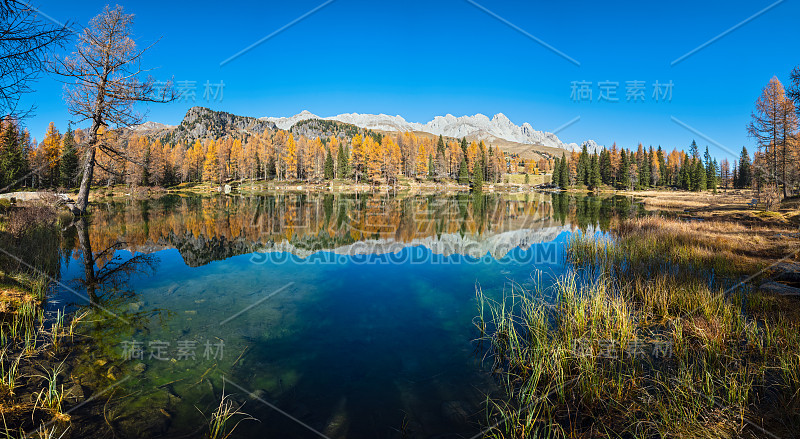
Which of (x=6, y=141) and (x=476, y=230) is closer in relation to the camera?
(x=476, y=230)

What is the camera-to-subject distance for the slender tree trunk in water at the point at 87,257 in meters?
8.20

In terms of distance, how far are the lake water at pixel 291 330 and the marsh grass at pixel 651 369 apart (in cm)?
65

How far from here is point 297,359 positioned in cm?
565

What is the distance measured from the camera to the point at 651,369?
493 cm

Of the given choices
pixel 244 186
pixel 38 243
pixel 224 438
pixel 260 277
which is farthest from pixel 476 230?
pixel 244 186

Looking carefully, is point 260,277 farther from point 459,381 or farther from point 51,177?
point 51,177

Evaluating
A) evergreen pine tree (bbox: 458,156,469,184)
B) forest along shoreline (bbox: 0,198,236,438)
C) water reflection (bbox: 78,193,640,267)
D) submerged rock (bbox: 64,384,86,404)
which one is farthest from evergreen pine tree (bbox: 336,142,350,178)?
submerged rock (bbox: 64,384,86,404)

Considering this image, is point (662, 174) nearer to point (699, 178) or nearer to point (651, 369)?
point (699, 178)

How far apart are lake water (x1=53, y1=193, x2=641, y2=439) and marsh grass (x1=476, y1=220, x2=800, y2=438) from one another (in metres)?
0.65

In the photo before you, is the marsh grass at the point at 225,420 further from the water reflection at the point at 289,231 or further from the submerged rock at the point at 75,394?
the water reflection at the point at 289,231

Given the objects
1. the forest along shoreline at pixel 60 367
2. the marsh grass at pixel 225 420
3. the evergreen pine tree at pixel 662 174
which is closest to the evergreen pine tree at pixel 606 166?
the evergreen pine tree at pixel 662 174

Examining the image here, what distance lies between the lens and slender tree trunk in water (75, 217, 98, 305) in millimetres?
8195

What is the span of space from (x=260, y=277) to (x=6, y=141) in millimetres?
45815

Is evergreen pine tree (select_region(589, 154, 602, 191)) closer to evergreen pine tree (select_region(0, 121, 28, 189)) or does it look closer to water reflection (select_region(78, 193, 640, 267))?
water reflection (select_region(78, 193, 640, 267))
